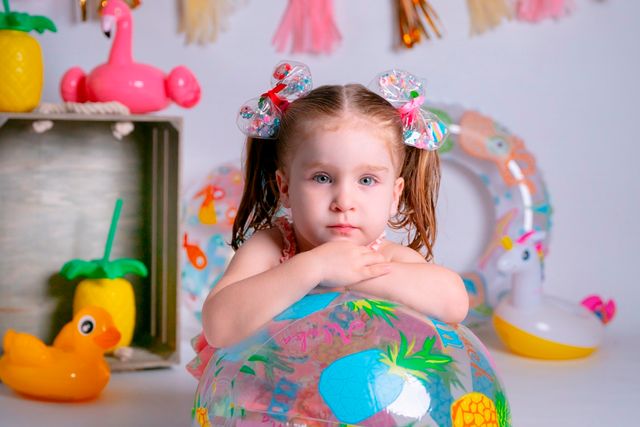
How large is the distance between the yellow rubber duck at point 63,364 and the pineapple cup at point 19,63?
25.3 inches

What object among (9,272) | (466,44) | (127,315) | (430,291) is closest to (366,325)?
(430,291)

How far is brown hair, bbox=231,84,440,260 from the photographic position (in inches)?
74.1

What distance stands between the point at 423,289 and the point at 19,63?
1519 millimetres

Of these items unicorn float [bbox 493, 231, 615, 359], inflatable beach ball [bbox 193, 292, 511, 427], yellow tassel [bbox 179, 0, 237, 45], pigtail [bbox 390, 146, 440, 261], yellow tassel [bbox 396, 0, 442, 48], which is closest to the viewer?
inflatable beach ball [bbox 193, 292, 511, 427]

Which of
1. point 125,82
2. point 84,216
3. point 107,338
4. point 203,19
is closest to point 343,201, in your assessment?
point 107,338

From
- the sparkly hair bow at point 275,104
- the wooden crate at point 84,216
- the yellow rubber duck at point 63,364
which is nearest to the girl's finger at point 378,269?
the sparkly hair bow at point 275,104

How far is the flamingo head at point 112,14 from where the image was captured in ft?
9.50

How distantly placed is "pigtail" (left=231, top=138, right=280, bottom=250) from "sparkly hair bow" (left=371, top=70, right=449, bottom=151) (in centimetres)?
25

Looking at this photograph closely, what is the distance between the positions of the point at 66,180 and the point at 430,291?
1628 millimetres

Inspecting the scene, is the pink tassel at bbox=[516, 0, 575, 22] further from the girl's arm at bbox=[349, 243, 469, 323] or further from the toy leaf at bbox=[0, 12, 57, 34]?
the girl's arm at bbox=[349, 243, 469, 323]

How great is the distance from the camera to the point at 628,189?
3.79 m

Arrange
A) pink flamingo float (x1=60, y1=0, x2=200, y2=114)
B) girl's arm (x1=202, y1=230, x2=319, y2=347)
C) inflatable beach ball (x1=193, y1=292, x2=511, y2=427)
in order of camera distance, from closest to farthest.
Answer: inflatable beach ball (x1=193, y1=292, x2=511, y2=427) → girl's arm (x1=202, y1=230, x2=319, y2=347) → pink flamingo float (x1=60, y1=0, x2=200, y2=114)

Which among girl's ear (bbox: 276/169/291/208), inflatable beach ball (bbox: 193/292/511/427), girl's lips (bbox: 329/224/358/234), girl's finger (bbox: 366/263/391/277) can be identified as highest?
girl's ear (bbox: 276/169/291/208)

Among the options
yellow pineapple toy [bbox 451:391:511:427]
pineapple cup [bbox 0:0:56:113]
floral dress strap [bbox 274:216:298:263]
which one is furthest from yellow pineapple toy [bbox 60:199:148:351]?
yellow pineapple toy [bbox 451:391:511:427]
